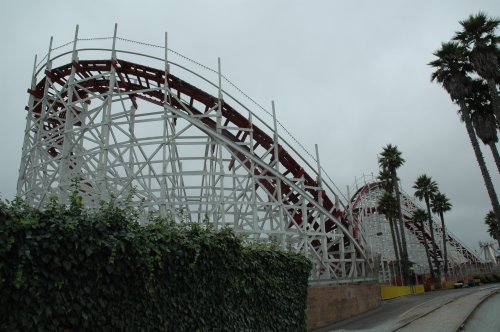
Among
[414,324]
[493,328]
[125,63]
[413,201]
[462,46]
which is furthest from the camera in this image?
[413,201]

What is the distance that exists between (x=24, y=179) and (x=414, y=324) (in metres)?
16.4

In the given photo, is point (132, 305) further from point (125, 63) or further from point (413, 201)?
point (413, 201)

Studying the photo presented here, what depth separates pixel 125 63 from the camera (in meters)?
17.3

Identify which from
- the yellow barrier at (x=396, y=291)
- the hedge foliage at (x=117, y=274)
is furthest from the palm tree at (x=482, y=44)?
the hedge foliage at (x=117, y=274)

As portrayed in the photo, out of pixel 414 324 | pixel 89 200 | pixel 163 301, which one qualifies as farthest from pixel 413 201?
pixel 163 301

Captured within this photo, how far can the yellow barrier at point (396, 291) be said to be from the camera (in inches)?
1004

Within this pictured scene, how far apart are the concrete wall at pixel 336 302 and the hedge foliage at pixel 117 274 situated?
18.5 feet

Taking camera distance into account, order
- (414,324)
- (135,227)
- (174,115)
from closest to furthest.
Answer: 1. (135,227)
2. (414,324)
3. (174,115)

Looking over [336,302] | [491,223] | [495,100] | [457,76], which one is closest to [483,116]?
[457,76]

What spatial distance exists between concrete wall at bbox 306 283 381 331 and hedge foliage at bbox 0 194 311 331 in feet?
18.5

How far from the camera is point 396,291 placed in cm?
2830

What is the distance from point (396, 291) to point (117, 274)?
2629 cm

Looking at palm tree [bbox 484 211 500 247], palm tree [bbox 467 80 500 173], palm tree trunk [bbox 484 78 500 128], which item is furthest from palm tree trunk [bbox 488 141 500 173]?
palm tree [bbox 484 211 500 247]

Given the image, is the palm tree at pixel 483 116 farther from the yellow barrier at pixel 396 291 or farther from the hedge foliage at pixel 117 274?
the hedge foliage at pixel 117 274
